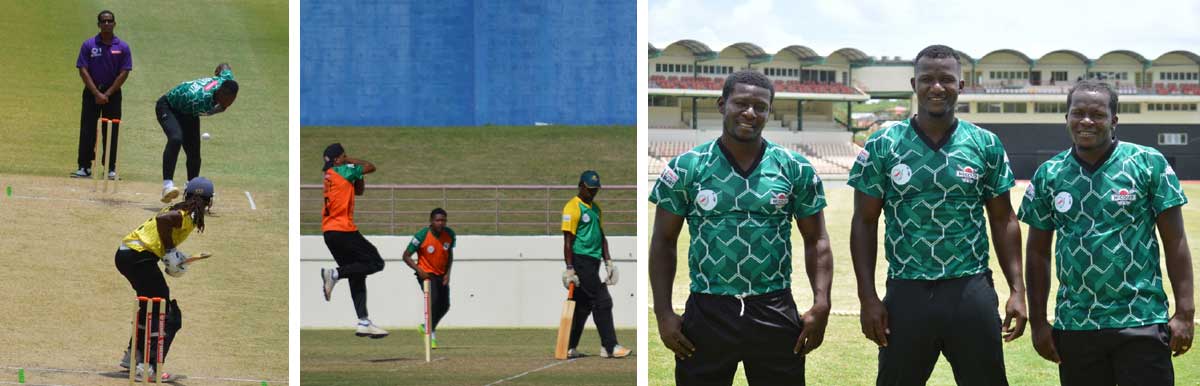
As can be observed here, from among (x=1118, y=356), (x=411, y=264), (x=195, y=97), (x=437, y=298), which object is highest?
(x=195, y=97)

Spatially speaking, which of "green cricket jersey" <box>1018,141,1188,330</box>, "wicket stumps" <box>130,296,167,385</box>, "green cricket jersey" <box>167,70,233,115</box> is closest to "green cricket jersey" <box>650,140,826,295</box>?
Result: "green cricket jersey" <box>1018,141,1188,330</box>

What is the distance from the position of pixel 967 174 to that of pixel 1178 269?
725 mm

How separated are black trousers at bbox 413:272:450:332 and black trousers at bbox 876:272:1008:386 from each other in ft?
14.4

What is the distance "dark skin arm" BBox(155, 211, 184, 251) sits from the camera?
5.90m

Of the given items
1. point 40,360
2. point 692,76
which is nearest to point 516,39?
point 692,76

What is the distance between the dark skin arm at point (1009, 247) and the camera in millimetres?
4055

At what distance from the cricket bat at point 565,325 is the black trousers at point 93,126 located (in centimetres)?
238

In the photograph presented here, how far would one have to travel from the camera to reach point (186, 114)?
21.3 feet

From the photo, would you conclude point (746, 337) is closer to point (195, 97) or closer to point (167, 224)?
point (167, 224)

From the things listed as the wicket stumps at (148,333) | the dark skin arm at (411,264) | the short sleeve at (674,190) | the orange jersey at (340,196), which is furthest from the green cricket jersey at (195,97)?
the short sleeve at (674,190)

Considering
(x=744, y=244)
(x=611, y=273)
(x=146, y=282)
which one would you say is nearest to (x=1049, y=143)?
(x=611, y=273)

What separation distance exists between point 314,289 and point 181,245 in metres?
1.42

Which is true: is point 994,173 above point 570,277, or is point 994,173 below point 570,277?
above

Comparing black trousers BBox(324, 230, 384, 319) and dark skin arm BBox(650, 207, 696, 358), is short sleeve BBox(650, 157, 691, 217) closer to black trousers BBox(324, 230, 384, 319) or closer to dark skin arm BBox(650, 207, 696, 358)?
dark skin arm BBox(650, 207, 696, 358)
